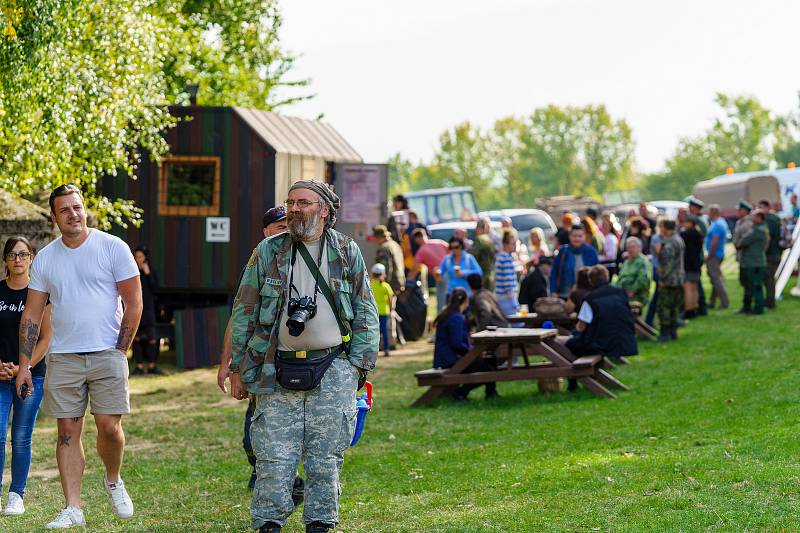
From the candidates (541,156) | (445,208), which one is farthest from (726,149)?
(445,208)

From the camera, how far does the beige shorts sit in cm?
764

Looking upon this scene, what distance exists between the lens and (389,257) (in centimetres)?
2009

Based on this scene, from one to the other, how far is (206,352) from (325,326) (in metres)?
13.0

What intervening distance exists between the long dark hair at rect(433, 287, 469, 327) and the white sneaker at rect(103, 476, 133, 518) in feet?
19.8

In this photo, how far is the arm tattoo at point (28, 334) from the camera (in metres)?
7.82

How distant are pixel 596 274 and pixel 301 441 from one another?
826 centimetres

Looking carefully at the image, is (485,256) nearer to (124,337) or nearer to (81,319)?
(124,337)

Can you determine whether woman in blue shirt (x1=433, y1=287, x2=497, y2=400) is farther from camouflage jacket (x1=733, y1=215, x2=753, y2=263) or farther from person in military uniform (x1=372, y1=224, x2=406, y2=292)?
camouflage jacket (x1=733, y1=215, x2=753, y2=263)

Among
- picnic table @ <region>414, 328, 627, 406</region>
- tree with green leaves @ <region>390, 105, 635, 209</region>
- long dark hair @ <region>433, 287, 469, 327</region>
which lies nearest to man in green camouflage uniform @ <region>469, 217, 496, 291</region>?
long dark hair @ <region>433, 287, 469, 327</region>

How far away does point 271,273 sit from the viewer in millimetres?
Result: 6812

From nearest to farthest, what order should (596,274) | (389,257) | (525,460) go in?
(525,460)
(596,274)
(389,257)

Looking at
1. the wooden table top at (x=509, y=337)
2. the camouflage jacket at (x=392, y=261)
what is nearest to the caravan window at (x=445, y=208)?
the camouflage jacket at (x=392, y=261)

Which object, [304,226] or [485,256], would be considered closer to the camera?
[304,226]

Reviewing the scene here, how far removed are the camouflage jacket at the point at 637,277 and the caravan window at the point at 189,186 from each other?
5.79m
